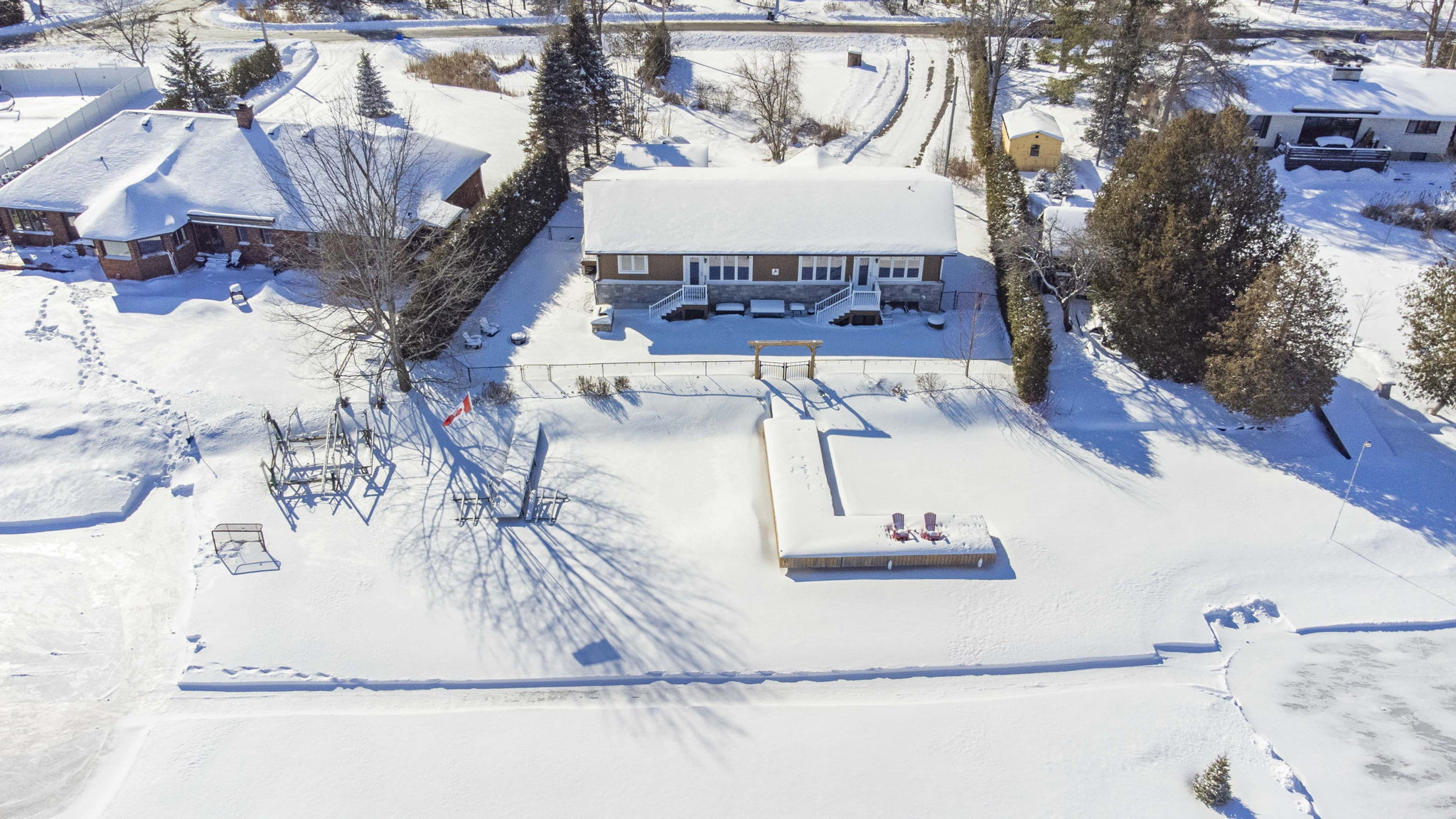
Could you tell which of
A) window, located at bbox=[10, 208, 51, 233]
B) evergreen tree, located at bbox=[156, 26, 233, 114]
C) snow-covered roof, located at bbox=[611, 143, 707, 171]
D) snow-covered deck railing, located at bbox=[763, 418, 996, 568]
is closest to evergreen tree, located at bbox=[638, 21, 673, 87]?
snow-covered roof, located at bbox=[611, 143, 707, 171]

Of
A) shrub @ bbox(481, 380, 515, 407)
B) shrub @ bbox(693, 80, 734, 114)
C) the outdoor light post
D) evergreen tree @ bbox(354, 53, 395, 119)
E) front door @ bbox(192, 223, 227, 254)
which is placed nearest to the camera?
the outdoor light post

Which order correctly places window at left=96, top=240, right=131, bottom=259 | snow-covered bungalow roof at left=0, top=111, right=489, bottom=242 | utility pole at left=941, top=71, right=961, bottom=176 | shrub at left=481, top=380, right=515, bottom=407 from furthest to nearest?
utility pole at left=941, top=71, right=961, bottom=176
snow-covered bungalow roof at left=0, top=111, right=489, bottom=242
window at left=96, top=240, right=131, bottom=259
shrub at left=481, top=380, right=515, bottom=407

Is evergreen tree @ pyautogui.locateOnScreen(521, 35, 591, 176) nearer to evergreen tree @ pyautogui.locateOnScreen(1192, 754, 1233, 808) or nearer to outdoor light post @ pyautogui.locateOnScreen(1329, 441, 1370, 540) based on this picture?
outdoor light post @ pyautogui.locateOnScreen(1329, 441, 1370, 540)

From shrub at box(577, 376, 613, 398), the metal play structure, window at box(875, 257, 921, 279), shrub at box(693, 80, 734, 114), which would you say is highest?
shrub at box(693, 80, 734, 114)

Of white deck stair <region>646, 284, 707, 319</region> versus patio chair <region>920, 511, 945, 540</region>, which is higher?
white deck stair <region>646, 284, 707, 319</region>

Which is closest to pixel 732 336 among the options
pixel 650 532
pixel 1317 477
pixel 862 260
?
pixel 862 260

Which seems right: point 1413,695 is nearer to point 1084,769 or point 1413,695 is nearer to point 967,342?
point 1084,769

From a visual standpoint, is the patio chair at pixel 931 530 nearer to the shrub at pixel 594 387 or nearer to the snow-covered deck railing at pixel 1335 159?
the shrub at pixel 594 387

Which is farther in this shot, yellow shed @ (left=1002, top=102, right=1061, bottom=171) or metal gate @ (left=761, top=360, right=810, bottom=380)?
yellow shed @ (left=1002, top=102, right=1061, bottom=171)
